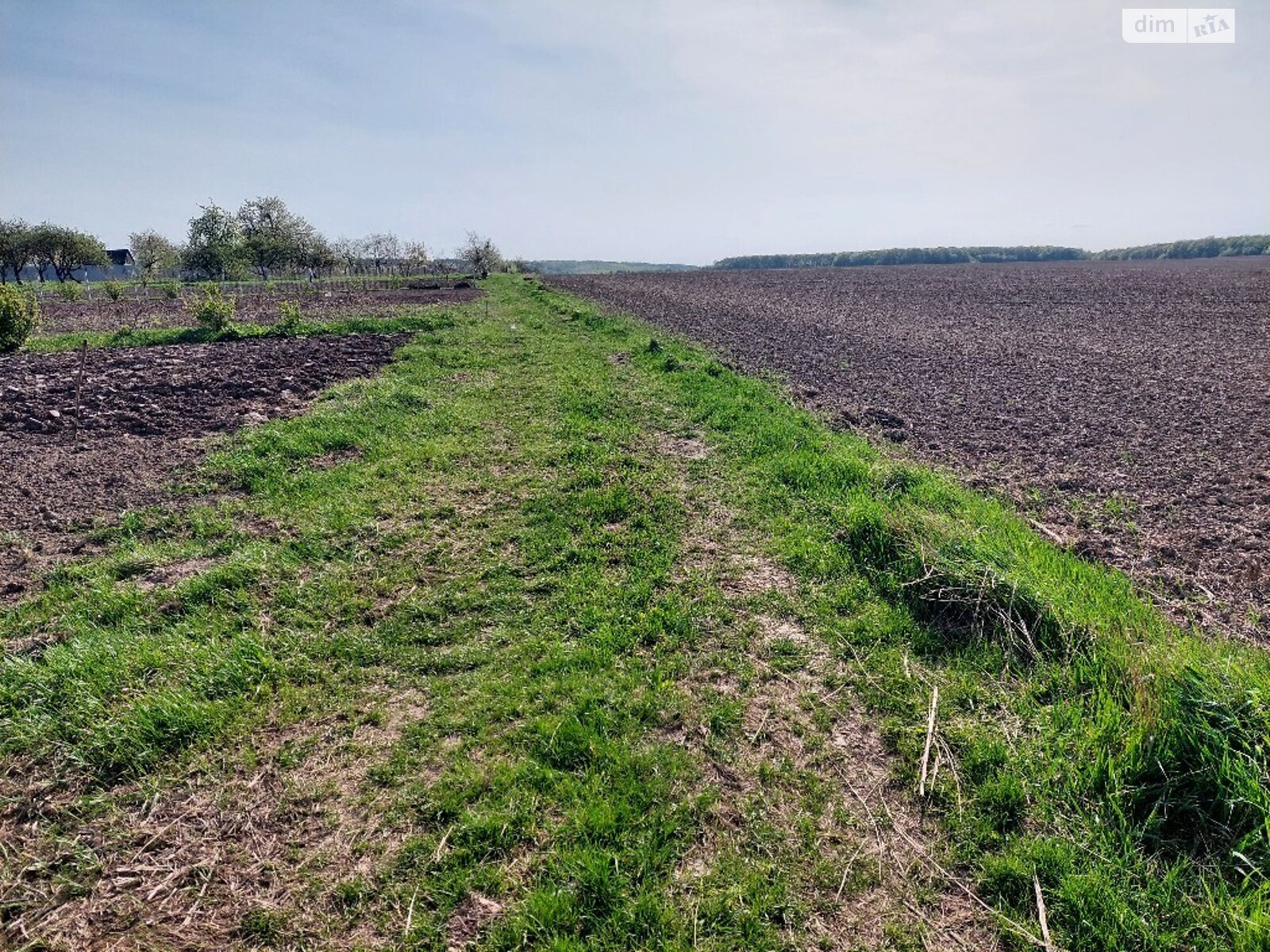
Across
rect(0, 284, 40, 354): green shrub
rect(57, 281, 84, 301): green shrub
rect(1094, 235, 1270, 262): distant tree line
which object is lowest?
rect(0, 284, 40, 354): green shrub

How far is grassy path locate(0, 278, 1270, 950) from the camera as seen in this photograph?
276cm

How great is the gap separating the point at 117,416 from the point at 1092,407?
1653 cm

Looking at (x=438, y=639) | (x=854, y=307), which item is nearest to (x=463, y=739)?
(x=438, y=639)

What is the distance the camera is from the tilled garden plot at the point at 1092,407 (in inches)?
233

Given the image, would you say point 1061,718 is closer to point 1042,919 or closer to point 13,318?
point 1042,919

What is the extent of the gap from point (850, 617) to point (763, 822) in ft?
7.30

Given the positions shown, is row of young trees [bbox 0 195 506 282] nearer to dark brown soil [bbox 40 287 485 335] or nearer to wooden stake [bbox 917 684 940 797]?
dark brown soil [bbox 40 287 485 335]

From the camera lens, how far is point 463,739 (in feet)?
12.2

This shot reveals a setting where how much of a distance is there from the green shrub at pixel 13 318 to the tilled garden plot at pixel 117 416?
1.69 m

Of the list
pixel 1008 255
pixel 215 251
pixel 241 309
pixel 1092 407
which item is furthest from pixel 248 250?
pixel 1008 255

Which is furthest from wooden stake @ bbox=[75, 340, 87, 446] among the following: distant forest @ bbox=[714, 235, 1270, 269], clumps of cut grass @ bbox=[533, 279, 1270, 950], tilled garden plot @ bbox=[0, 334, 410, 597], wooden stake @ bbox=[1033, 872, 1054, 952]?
distant forest @ bbox=[714, 235, 1270, 269]

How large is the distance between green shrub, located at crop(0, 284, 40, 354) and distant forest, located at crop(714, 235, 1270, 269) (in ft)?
376

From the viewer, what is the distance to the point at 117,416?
9664mm

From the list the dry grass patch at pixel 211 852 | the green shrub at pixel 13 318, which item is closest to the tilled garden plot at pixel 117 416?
the green shrub at pixel 13 318
